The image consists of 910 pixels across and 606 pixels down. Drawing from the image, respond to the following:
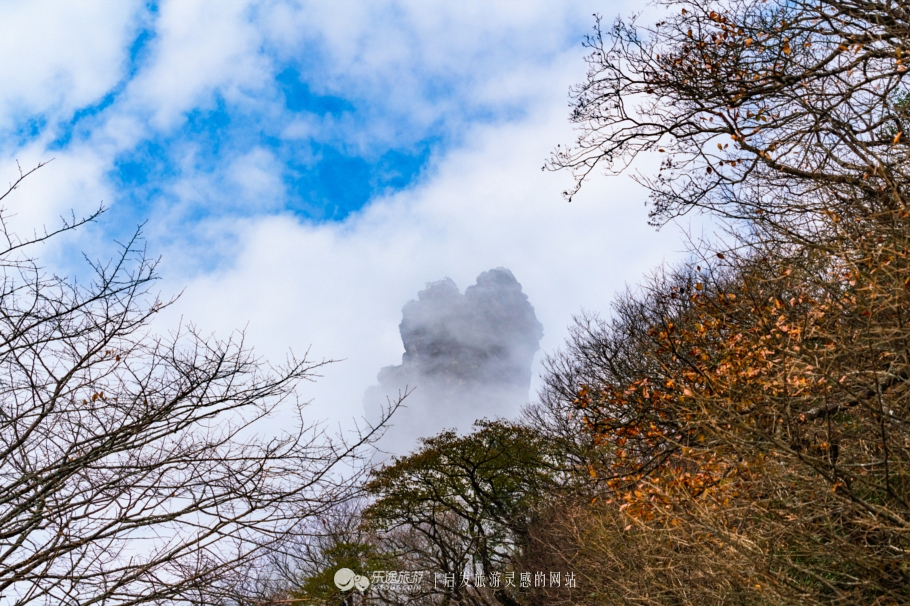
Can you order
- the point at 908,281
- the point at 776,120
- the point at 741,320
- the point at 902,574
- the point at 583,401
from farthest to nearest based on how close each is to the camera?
the point at 583,401 → the point at 741,320 → the point at 776,120 → the point at 908,281 → the point at 902,574

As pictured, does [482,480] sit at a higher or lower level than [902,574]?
higher

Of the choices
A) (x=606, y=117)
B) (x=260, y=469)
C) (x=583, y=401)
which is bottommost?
(x=260, y=469)

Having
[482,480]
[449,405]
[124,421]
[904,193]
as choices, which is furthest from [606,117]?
[449,405]

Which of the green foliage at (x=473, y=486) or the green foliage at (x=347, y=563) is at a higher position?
the green foliage at (x=473, y=486)

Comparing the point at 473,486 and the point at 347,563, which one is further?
the point at 347,563

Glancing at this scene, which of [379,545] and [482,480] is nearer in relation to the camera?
[482,480]

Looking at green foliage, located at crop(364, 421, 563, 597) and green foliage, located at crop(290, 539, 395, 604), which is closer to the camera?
green foliage, located at crop(364, 421, 563, 597)

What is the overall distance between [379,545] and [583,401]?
1253 cm

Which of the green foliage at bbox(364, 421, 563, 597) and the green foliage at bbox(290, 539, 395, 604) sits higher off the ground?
the green foliage at bbox(364, 421, 563, 597)

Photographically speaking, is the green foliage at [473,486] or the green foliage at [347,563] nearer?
the green foliage at [473,486]

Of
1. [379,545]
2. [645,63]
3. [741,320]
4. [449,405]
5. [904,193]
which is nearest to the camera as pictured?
[904,193]

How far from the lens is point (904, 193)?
5121 mm

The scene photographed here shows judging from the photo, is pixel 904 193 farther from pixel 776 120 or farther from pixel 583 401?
pixel 583 401

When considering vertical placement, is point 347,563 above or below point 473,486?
below
